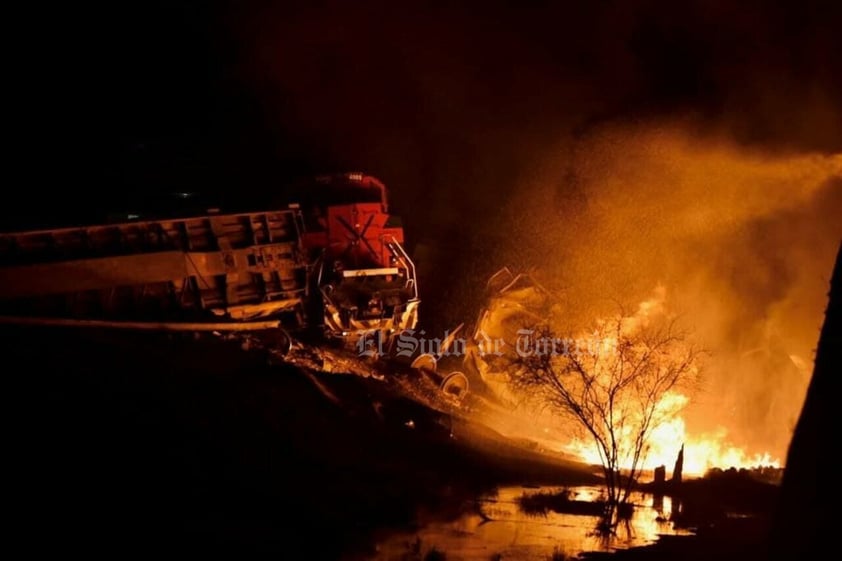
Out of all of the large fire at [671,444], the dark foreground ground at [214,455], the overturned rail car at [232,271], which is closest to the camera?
the dark foreground ground at [214,455]

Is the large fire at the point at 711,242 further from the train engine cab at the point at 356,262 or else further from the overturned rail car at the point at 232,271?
the overturned rail car at the point at 232,271

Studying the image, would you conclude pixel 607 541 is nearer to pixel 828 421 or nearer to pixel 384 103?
pixel 828 421

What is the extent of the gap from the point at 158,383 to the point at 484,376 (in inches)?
486

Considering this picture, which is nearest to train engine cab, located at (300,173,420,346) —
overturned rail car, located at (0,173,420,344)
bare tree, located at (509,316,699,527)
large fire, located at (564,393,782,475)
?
overturned rail car, located at (0,173,420,344)

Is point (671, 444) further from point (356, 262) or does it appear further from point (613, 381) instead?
point (356, 262)

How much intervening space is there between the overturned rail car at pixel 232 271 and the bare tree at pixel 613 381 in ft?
15.5

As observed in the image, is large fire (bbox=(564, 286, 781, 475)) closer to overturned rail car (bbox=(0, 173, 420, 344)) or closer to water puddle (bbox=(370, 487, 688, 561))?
water puddle (bbox=(370, 487, 688, 561))

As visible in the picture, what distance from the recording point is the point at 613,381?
22.3 metres

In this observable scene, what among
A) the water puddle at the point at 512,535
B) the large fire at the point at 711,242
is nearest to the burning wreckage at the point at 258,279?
the large fire at the point at 711,242

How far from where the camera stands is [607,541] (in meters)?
15.3

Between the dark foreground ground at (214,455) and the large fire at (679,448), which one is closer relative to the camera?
the dark foreground ground at (214,455)

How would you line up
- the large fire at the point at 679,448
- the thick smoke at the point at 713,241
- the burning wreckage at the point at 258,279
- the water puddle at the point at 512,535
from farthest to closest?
the thick smoke at the point at 713,241, the large fire at the point at 679,448, the burning wreckage at the point at 258,279, the water puddle at the point at 512,535

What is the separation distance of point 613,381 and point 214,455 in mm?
11079

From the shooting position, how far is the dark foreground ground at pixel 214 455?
13094 millimetres
